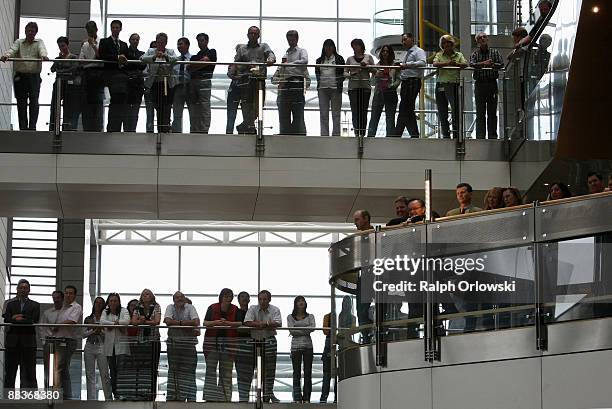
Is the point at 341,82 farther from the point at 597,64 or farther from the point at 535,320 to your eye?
the point at 535,320

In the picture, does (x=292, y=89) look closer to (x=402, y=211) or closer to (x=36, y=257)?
(x=402, y=211)

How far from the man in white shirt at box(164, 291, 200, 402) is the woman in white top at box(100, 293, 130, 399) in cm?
67

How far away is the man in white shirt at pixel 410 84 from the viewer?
72.9 feet

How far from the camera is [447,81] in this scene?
22500mm

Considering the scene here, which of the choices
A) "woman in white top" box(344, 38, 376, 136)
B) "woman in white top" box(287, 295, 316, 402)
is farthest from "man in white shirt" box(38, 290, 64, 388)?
"woman in white top" box(344, 38, 376, 136)

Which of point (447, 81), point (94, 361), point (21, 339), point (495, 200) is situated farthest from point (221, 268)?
point (495, 200)

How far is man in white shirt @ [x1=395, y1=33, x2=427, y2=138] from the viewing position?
22.2 meters

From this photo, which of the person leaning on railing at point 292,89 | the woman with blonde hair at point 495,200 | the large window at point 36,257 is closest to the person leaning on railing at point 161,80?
the person leaning on railing at point 292,89

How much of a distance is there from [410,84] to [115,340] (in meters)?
6.04

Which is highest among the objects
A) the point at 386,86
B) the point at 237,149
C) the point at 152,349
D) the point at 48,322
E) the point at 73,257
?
the point at 386,86

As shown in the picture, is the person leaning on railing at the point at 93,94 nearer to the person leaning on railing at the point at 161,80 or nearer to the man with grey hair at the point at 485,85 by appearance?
the person leaning on railing at the point at 161,80

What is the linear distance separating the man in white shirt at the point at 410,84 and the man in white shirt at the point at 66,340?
582cm

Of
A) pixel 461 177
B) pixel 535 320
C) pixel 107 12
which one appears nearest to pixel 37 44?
pixel 461 177

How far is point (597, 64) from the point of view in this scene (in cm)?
1881
